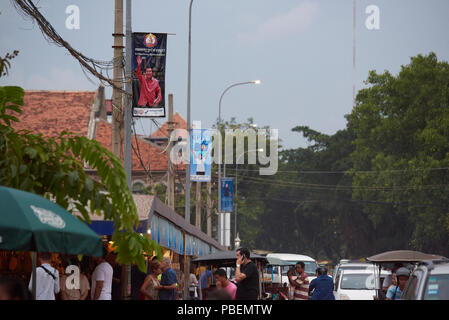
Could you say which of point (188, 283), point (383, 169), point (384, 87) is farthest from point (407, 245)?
point (188, 283)

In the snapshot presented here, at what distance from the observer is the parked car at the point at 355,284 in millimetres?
22970

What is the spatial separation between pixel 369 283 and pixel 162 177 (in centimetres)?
4552

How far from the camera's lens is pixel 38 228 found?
7.64 meters

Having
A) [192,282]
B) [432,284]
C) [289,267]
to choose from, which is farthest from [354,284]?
[432,284]

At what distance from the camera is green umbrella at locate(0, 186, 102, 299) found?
745 cm

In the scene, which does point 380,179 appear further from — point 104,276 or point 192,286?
point 104,276

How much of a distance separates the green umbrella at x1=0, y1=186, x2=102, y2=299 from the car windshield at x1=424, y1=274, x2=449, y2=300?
395 centimetres

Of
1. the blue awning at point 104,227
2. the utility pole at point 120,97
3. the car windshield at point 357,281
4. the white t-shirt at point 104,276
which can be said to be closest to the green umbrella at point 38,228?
the white t-shirt at point 104,276

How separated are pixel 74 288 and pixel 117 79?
499 centimetres

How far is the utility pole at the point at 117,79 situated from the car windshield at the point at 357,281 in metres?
9.69

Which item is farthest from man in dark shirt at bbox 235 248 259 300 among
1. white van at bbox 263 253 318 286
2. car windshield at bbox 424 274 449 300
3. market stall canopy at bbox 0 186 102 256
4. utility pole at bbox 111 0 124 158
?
white van at bbox 263 253 318 286

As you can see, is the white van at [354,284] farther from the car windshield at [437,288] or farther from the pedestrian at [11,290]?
the pedestrian at [11,290]

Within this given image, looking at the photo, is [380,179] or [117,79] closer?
[117,79]

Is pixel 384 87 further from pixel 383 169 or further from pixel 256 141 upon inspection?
pixel 256 141
